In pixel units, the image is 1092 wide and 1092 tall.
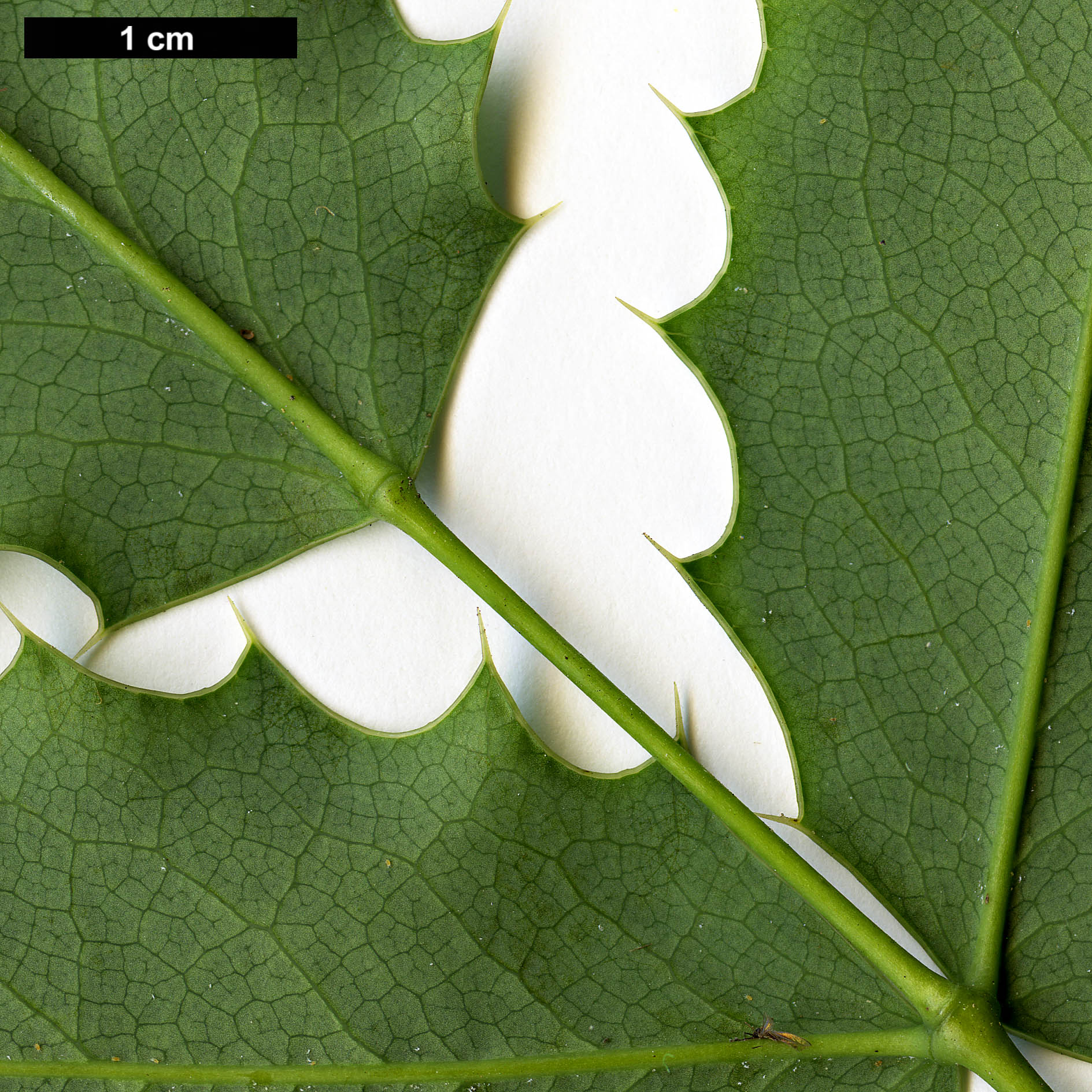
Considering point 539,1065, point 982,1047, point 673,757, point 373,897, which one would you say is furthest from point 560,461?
point 982,1047

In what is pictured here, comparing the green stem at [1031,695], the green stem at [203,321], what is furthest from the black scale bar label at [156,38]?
the green stem at [1031,695]

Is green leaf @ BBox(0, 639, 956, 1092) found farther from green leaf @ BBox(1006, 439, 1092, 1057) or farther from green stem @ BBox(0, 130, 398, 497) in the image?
green stem @ BBox(0, 130, 398, 497)

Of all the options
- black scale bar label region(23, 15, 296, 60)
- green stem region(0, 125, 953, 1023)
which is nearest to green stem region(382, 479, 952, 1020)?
green stem region(0, 125, 953, 1023)

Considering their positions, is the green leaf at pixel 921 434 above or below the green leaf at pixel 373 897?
above

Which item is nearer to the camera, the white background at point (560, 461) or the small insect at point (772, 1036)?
the small insect at point (772, 1036)

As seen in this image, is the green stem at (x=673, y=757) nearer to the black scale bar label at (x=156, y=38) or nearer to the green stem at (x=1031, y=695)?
the green stem at (x=1031, y=695)

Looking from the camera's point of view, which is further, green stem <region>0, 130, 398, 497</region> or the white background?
the white background

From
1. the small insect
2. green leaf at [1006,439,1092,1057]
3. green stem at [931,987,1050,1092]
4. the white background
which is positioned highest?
the white background

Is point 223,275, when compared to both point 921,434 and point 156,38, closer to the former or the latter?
point 156,38
